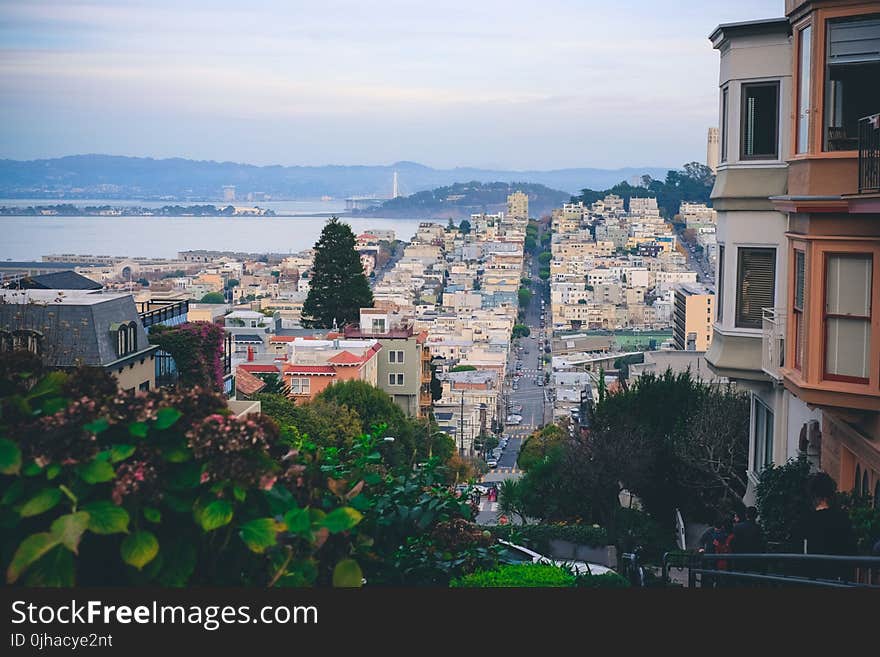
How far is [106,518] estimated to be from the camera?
1.89m

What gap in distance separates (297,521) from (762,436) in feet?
16.9

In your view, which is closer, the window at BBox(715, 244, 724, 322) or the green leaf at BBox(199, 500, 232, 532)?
the green leaf at BBox(199, 500, 232, 532)

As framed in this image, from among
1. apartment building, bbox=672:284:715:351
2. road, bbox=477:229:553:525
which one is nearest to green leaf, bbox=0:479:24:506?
road, bbox=477:229:553:525

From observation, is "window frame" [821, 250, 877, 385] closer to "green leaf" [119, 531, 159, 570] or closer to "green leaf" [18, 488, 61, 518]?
"green leaf" [119, 531, 159, 570]

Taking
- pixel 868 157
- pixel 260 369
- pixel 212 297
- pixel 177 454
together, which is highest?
pixel 868 157

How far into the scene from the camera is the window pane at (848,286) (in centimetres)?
440

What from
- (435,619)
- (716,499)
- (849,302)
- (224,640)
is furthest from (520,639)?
(716,499)

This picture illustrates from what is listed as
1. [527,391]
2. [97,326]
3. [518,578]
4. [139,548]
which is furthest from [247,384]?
[527,391]

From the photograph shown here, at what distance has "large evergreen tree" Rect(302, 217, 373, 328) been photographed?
93.2 feet

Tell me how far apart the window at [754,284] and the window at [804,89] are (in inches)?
48.4

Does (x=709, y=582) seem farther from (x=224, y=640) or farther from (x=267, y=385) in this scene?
(x=267, y=385)

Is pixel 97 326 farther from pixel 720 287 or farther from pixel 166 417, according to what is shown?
pixel 166 417

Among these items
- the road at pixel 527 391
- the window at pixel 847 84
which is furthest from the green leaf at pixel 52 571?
the road at pixel 527 391

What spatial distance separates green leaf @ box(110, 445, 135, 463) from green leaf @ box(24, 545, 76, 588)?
0.49 feet
